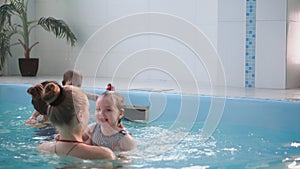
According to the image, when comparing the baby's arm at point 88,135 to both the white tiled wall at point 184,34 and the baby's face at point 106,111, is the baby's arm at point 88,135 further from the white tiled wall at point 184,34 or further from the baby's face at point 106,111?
the white tiled wall at point 184,34

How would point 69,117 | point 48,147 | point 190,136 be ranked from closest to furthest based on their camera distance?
point 69,117
point 48,147
point 190,136

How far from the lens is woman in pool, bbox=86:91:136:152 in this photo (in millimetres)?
3076

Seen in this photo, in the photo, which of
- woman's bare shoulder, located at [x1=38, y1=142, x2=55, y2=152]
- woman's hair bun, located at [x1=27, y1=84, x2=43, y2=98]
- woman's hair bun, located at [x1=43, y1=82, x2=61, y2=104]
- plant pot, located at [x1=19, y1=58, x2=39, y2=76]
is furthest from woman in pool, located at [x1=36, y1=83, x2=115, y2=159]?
plant pot, located at [x1=19, y1=58, x2=39, y2=76]

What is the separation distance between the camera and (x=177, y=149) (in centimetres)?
397

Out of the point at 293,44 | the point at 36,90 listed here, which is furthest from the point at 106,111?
the point at 293,44

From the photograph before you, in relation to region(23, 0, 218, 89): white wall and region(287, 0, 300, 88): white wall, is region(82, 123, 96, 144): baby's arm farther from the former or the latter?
region(287, 0, 300, 88): white wall

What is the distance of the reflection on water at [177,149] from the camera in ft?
10.8

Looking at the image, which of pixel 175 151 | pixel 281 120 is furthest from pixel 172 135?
pixel 281 120

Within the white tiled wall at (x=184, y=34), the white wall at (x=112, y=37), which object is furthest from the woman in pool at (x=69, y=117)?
the white wall at (x=112, y=37)

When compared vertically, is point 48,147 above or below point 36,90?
A: below

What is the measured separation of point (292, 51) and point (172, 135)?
3.19 m

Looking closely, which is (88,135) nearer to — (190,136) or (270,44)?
(190,136)

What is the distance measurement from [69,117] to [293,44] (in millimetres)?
5217

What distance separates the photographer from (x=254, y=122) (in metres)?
5.24
